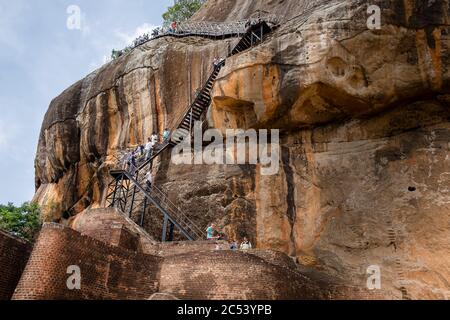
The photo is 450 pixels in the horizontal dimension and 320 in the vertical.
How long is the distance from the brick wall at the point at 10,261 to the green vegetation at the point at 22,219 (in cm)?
944

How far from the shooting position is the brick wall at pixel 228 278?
44.9 feet

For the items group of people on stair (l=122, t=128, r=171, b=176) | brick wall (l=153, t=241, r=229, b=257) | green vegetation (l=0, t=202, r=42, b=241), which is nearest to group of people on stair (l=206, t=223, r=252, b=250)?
brick wall (l=153, t=241, r=229, b=257)

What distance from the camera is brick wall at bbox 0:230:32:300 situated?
1453 cm

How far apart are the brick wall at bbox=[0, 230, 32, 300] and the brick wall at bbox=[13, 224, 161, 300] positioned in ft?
6.10

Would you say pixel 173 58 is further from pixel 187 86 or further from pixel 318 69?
pixel 318 69

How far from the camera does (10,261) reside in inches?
582

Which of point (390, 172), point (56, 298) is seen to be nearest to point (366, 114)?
point (390, 172)

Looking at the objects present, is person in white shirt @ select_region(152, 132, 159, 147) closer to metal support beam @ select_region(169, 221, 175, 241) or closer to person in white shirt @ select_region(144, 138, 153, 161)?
person in white shirt @ select_region(144, 138, 153, 161)

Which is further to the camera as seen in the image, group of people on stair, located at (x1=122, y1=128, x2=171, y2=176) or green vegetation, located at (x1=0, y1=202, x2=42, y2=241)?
green vegetation, located at (x1=0, y1=202, x2=42, y2=241)
